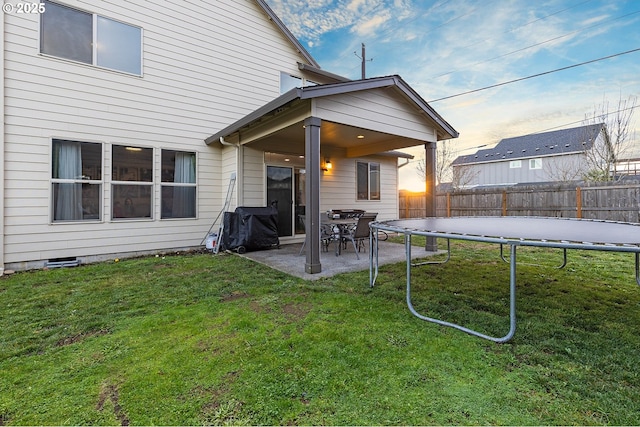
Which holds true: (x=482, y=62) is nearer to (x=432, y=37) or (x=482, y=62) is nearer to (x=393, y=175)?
(x=432, y=37)

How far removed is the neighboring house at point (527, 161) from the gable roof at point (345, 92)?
15913 millimetres

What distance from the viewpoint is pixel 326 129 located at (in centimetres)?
588

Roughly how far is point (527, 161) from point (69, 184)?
2602cm

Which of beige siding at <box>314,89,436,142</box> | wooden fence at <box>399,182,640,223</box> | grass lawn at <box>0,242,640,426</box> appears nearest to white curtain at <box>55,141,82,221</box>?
grass lawn at <box>0,242,640,426</box>

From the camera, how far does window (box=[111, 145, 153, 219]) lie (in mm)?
5711

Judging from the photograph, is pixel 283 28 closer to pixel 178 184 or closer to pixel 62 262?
pixel 178 184

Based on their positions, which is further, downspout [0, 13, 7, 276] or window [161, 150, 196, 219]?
window [161, 150, 196, 219]

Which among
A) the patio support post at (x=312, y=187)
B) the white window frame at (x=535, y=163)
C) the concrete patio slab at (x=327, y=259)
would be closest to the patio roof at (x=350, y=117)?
the patio support post at (x=312, y=187)

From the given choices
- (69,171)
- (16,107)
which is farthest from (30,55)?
(69,171)

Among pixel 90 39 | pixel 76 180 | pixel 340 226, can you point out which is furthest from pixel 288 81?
pixel 76 180

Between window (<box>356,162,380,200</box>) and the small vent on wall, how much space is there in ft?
22.4

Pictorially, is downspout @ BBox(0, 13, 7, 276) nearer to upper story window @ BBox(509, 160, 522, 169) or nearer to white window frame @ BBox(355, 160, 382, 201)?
white window frame @ BBox(355, 160, 382, 201)

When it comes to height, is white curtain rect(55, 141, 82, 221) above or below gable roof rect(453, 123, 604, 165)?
below

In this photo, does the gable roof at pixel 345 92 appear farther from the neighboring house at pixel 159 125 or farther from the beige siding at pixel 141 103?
the beige siding at pixel 141 103
